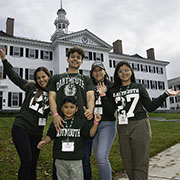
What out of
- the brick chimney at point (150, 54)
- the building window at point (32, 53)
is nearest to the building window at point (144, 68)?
the brick chimney at point (150, 54)

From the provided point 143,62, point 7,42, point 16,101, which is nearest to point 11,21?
point 7,42

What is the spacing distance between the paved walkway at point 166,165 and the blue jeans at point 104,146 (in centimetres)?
159

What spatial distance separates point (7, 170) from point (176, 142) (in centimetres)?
633

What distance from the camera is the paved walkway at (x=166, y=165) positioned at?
4.00m

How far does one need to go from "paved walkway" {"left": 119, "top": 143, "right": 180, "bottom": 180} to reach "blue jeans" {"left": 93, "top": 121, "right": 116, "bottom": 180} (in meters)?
1.59

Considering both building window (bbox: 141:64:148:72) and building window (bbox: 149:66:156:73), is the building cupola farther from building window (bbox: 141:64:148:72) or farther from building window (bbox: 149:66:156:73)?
building window (bbox: 149:66:156:73)

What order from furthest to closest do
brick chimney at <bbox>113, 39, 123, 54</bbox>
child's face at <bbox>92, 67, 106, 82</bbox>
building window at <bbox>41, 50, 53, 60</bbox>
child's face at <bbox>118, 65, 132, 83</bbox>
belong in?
1. brick chimney at <bbox>113, 39, 123, 54</bbox>
2. building window at <bbox>41, 50, 53, 60</bbox>
3. child's face at <bbox>92, 67, 106, 82</bbox>
4. child's face at <bbox>118, 65, 132, 83</bbox>

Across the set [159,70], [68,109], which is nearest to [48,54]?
[159,70]

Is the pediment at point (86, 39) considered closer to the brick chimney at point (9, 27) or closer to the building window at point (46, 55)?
the building window at point (46, 55)

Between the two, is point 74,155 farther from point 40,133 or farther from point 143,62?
point 143,62

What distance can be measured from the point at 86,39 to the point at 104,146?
25643 millimetres

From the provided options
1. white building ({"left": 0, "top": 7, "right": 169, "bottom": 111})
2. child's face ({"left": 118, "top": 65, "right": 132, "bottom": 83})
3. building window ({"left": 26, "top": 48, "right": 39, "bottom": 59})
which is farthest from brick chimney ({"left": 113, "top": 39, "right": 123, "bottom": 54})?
child's face ({"left": 118, "top": 65, "right": 132, "bottom": 83})

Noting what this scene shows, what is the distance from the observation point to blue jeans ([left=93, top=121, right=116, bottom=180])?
2875mm

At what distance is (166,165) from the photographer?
4.75m
